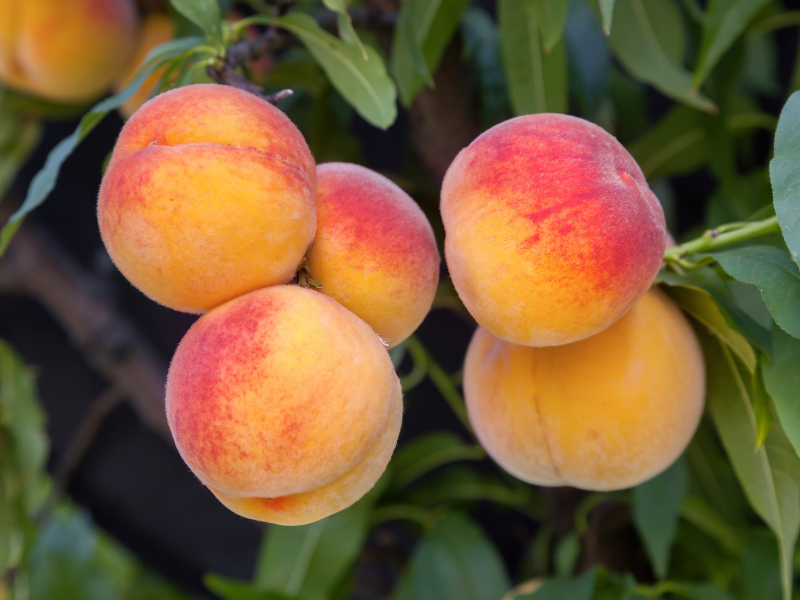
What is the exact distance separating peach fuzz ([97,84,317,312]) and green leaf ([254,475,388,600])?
487mm

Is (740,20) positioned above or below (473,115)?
above

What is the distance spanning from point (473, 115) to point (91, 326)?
2.15 ft

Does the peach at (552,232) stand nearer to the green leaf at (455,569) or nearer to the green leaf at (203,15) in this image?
the green leaf at (203,15)

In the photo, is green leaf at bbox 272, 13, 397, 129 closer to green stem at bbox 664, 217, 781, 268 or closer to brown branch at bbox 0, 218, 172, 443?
green stem at bbox 664, 217, 781, 268

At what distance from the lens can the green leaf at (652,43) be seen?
62 cm

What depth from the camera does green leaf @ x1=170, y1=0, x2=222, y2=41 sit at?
469mm

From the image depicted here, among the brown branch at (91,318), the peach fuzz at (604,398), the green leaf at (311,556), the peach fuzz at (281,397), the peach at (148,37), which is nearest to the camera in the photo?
the peach fuzz at (281,397)

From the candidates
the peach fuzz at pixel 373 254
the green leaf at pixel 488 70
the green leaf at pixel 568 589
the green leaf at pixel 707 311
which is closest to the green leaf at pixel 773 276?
the green leaf at pixel 707 311

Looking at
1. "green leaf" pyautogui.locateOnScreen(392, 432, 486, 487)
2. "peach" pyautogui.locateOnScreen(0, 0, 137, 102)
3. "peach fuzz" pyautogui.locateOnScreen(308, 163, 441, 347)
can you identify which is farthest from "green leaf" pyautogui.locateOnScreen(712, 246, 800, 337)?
"peach" pyautogui.locateOnScreen(0, 0, 137, 102)

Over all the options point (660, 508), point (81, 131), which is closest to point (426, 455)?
point (660, 508)

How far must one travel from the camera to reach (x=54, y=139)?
3.90 ft

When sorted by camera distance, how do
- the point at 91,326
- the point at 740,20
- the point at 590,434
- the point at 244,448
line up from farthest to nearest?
the point at 91,326
the point at 740,20
the point at 590,434
the point at 244,448

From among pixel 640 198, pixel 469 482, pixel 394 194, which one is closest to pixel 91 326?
pixel 469 482

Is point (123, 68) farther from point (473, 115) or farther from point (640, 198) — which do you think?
point (640, 198)
